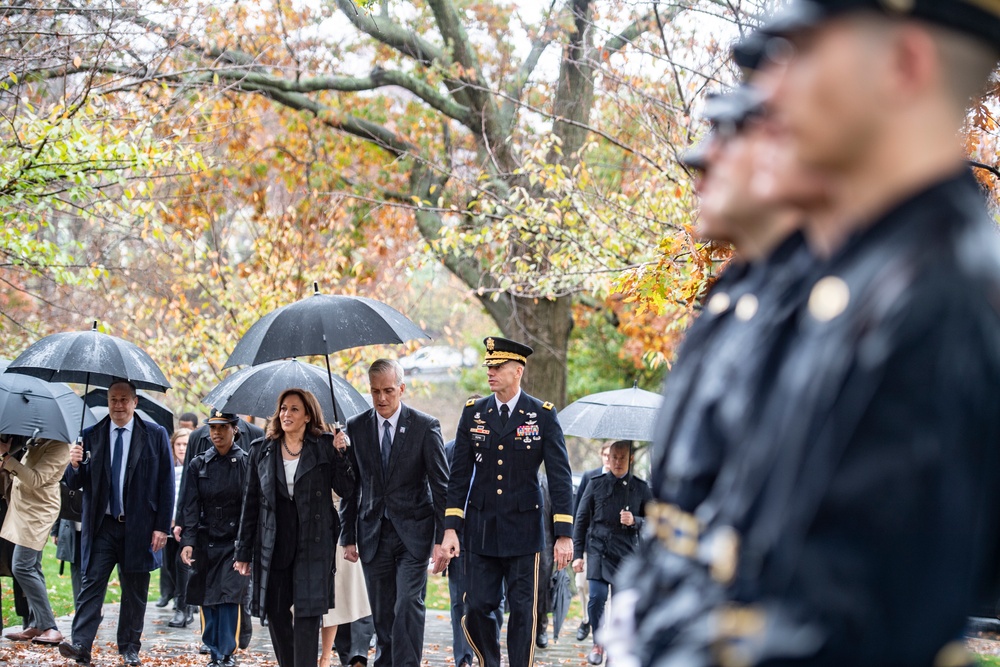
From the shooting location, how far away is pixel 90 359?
1036 centimetres

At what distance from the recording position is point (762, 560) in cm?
182

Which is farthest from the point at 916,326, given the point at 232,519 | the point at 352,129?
the point at 352,129

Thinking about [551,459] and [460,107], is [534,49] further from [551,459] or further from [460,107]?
[551,459]

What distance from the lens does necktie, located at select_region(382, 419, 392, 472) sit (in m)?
9.26

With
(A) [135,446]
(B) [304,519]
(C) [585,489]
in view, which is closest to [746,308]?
(B) [304,519]

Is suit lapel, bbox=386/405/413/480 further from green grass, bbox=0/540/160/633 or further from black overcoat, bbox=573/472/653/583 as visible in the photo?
green grass, bbox=0/540/160/633

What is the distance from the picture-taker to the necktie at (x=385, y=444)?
9.26 m

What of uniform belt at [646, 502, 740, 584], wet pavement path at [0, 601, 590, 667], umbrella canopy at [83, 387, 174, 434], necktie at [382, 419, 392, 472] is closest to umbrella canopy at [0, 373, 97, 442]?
wet pavement path at [0, 601, 590, 667]

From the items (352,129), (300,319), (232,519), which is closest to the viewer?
(300,319)

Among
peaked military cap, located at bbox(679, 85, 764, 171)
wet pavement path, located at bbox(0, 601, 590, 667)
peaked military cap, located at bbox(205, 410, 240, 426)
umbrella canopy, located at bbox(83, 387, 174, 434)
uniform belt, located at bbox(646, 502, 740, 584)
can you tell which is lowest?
wet pavement path, located at bbox(0, 601, 590, 667)

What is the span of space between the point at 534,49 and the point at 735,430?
16.9 m

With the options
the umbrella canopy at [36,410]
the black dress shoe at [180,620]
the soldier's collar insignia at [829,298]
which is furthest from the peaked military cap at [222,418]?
the soldier's collar insignia at [829,298]

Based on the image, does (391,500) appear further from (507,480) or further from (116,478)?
(116,478)

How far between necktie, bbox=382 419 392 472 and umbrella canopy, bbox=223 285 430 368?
2.44ft
